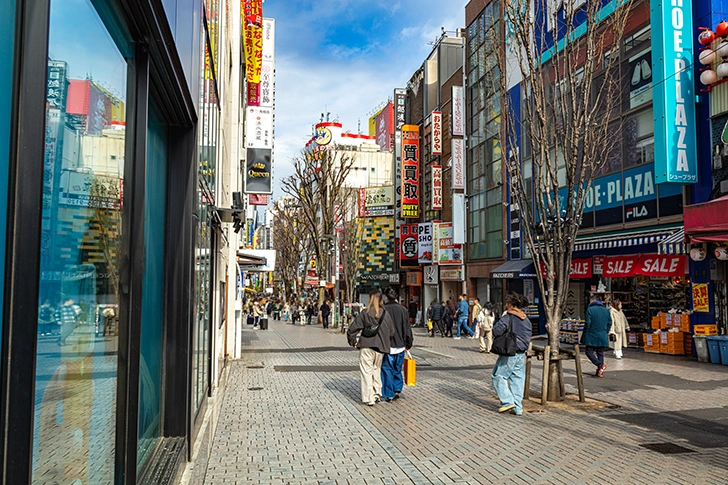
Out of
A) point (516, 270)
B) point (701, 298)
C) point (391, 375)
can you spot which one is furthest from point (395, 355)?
point (516, 270)

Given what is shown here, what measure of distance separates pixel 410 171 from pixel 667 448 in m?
35.5

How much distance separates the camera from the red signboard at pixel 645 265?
1741 centimetres

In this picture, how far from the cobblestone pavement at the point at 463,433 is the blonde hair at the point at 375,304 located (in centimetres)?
156

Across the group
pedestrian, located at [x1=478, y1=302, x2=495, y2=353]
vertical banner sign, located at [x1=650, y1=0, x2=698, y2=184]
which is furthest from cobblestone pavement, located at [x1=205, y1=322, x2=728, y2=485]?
vertical banner sign, located at [x1=650, y1=0, x2=698, y2=184]

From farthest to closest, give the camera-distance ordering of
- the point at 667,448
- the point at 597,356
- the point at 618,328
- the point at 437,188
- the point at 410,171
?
the point at 410,171 → the point at 437,188 → the point at 618,328 → the point at 597,356 → the point at 667,448

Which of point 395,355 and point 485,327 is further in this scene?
point 485,327

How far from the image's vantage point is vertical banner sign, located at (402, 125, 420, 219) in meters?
41.4

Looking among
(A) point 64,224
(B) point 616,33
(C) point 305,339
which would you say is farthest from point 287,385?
(C) point 305,339

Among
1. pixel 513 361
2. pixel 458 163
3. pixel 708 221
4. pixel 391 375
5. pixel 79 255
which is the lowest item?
pixel 391 375

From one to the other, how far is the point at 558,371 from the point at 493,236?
2109 centimetres

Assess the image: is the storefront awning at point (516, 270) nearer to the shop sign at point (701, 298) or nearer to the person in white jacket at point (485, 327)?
the person in white jacket at point (485, 327)

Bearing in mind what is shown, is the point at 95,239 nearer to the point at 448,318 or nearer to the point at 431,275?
the point at 448,318

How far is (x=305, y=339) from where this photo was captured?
80.6 ft

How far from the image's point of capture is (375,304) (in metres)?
10.4
